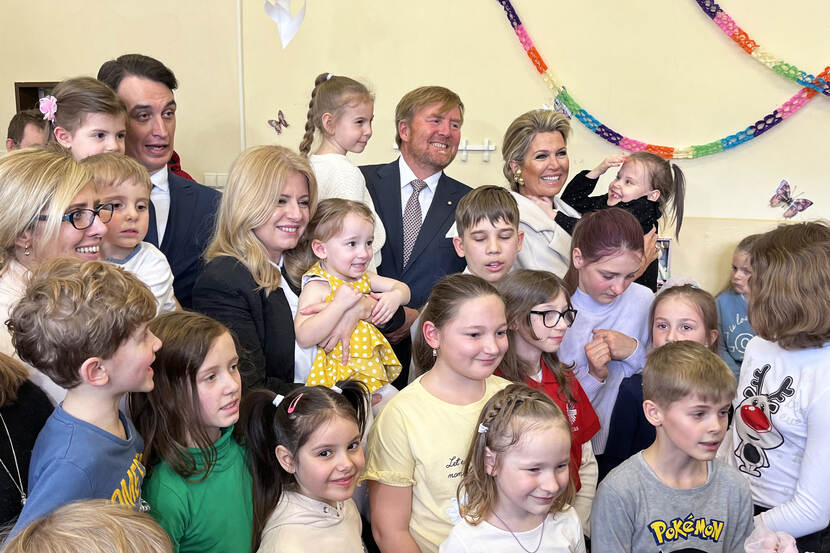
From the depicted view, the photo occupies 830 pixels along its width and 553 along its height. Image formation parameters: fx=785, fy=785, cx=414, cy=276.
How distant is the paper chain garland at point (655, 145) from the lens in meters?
4.38

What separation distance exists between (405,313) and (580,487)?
33.5 inches

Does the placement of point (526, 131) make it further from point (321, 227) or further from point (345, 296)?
point (345, 296)

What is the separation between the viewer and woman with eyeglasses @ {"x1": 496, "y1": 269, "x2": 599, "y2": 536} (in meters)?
A: 2.54

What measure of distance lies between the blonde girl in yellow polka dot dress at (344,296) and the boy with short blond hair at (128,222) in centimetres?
43

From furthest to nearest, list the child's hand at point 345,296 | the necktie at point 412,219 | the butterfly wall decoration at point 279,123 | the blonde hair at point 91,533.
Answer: the butterfly wall decoration at point 279,123, the necktie at point 412,219, the child's hand at point 345,296, the blonde hair at point 91,533

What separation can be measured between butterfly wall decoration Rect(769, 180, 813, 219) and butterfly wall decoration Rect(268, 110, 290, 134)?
130 inches

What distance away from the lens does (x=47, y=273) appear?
176 centimetres

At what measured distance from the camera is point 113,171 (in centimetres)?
245

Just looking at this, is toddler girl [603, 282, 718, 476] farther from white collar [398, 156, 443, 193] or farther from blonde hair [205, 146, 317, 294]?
blonde hair [205, 146, 317, 294]

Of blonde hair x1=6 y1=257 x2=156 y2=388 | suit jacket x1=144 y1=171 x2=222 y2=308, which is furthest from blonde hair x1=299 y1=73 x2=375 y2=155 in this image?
blonde hair x1=6 y1=257 x2=156 y2=388

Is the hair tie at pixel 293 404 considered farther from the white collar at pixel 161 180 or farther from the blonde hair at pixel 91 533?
the white collar at pixel 161 180

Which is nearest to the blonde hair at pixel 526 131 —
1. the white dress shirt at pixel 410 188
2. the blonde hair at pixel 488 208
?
the white dress shirt at pixel 410 188

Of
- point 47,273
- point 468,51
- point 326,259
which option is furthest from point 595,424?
point 468,51

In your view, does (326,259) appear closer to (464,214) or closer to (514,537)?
(464,214)
